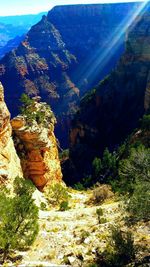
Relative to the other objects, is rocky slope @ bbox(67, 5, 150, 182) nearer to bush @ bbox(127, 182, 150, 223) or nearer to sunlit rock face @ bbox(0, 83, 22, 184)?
sunlit rock face @ bbox(0, 83, 22, 184)

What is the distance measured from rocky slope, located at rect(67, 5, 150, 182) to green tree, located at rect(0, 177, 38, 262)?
72220mm

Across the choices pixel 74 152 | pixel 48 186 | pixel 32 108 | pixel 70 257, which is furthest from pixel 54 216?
pixel 74 152

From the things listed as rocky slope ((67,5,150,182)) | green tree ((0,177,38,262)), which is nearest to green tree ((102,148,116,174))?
rocky slope ((67,5,150,182))

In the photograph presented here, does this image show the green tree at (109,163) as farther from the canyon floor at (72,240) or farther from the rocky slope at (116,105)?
the canyon floor at (72,240)

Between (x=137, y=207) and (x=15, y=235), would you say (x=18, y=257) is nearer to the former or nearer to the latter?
(x=15, y=235)

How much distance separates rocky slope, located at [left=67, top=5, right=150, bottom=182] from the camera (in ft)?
329

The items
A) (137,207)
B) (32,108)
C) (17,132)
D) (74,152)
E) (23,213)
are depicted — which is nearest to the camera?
(137,207)

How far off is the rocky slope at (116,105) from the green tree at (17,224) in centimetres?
7222

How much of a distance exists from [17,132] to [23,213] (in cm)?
2637

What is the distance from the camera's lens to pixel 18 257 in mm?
22516

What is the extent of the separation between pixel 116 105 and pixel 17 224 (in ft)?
283

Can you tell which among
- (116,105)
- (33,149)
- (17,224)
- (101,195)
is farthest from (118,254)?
(116,105)

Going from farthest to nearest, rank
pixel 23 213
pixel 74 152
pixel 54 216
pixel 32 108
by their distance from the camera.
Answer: pixel 74 152
pixel 32 108
pixel 54 216
pixel 23 213

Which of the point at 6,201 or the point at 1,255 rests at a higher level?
the point at 6,201
